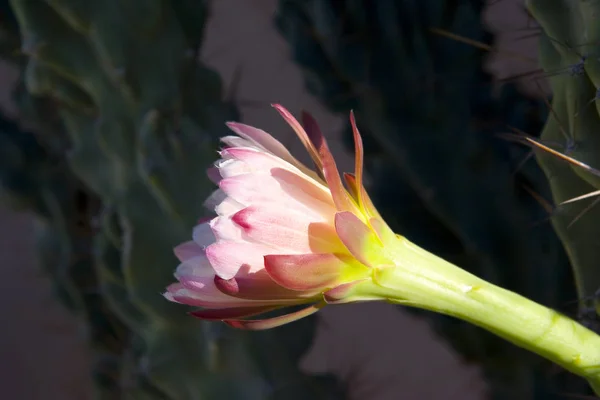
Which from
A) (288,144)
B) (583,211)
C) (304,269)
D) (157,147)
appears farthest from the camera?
(288,144)

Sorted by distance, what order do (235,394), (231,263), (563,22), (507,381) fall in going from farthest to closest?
(507,381) → (235,394) → (563,22) → (231,263)

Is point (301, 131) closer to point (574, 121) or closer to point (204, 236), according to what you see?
point (204, 236)

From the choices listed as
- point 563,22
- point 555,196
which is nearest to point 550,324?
point 555,196

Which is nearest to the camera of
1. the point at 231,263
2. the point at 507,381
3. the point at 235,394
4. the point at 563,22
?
the point at 231,263

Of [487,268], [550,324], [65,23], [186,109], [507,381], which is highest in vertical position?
[65,23]

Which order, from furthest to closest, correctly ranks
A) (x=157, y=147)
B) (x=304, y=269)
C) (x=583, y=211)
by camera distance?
(x=157, y=147)
(x=583, y=211)
(x=304, y=269)

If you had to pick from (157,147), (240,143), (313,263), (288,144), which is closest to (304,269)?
(313,263)

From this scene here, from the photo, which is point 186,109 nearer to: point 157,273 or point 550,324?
point 157,273

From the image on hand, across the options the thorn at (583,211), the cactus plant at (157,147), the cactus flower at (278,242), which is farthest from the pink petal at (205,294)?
the cactus plant at (157,147)
